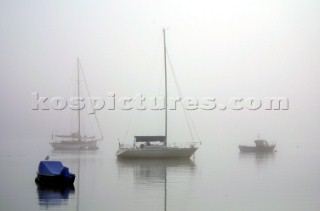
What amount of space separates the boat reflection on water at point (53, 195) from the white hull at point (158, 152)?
103ft

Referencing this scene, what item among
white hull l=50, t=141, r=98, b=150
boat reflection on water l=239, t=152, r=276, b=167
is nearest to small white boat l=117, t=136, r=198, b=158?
boat reflection on water l=239, t=152, r=276, b=167

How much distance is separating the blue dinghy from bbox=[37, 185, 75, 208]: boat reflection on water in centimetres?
56

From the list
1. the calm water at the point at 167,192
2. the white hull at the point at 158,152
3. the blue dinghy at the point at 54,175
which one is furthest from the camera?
the white hull at the point at 158,152

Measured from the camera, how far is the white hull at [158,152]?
2717 inches

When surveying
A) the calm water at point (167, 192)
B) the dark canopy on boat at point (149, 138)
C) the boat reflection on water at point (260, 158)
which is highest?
the dark canopy on boat at point (149, 138)

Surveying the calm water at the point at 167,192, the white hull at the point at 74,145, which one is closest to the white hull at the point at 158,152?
the calm water at the point at 167,192

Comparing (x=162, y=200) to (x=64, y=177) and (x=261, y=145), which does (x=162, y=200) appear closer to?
(x=64, y=177)

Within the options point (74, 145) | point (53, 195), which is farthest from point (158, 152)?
point (74, 145)

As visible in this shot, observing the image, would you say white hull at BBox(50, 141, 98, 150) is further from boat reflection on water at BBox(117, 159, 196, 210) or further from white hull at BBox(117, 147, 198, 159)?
boat reflection on water at BBox(117, 159, 196, 210)

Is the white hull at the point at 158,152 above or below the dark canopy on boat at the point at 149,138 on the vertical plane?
below

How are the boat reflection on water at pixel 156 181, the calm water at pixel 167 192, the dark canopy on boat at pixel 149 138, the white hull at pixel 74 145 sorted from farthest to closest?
the white hull at pixel 74 145
the dark canopy on boat at pixel 149 138
the boat reflection on water at pixel 156 181
the calm water at pixel 167 192

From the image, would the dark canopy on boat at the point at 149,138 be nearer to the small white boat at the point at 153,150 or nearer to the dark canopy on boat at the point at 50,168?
the small white boat at the point at 153,150

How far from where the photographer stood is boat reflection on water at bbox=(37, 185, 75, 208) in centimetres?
3104

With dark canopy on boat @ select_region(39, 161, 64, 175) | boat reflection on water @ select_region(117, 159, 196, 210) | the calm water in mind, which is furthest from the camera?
dark canopy on boat @ select_region(39, 161, 64, 175)
